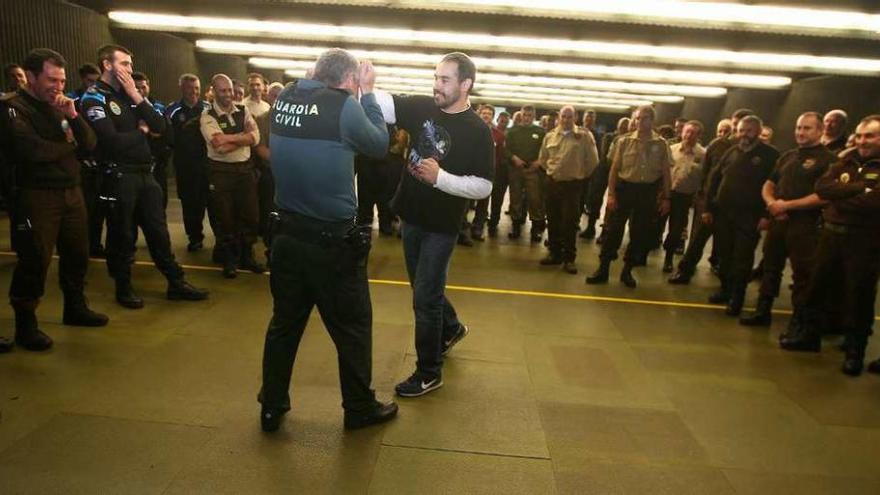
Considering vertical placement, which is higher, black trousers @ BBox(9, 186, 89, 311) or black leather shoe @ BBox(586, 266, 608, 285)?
black trousers @ BBox(9, 186, 89, 311)

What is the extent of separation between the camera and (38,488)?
2090mm

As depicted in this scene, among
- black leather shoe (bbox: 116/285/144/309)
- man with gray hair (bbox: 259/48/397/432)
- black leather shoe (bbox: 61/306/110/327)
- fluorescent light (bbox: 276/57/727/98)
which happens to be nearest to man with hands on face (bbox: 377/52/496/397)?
man with gray hair (bbox: 259/48/397/432)

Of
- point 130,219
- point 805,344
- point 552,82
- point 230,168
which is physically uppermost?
point 552,82

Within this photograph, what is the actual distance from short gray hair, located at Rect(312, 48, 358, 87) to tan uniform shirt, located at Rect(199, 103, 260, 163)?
282 centimetres

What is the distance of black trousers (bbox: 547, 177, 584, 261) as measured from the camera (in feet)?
19.6

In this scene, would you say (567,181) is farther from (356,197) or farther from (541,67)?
(541,67)

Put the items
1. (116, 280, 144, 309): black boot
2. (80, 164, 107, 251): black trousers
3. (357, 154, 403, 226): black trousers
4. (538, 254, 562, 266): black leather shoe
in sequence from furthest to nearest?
(357, 154, 403, 226): black trousers → (538, 254, 562, 266): black leather shoe → (80, 164, 107, 251): black trousers → (116, 280, 144, 309): black boot

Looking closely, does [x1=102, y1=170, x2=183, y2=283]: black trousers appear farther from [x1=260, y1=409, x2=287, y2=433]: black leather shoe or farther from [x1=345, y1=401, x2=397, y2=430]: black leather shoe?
[x1=345, y1=401, x2=397, y2=430]: black leather shoe

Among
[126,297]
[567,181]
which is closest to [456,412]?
[126,297]

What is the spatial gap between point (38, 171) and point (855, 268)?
211 inches

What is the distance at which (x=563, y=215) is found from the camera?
6043 mm

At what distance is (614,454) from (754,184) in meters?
3.29

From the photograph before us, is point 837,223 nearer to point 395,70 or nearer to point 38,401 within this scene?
point 38,401

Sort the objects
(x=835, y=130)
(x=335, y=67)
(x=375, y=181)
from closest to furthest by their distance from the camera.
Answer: (x=335, y=67) → (x=835, y=130) → (x=375, y=181)
